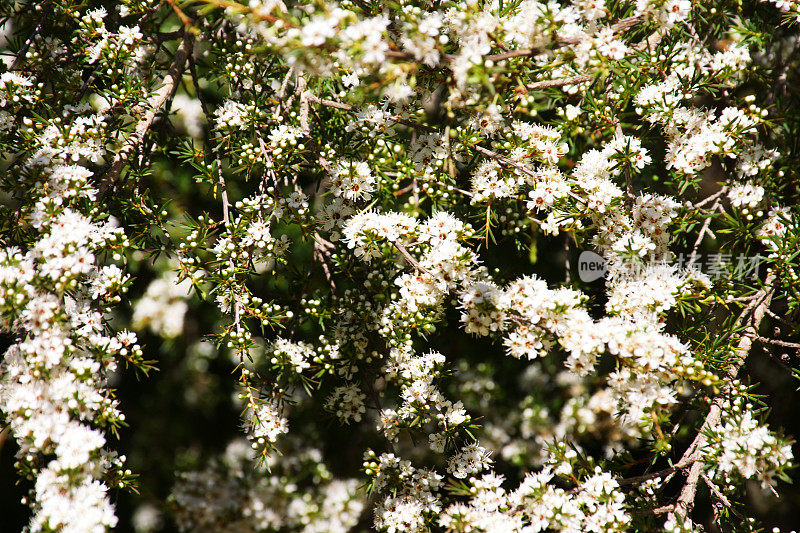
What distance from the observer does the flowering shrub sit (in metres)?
2.25

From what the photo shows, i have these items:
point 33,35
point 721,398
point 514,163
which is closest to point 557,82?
point 514,163

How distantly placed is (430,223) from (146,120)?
1.60 metres

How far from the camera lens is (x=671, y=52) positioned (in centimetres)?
288

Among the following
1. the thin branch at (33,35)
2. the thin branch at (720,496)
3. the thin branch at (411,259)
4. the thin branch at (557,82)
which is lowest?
the thin branch at (720,496)

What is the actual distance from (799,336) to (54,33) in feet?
14.7

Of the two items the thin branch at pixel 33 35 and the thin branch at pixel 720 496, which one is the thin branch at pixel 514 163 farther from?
the thin branch at pixel 33 35

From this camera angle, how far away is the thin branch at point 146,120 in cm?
281

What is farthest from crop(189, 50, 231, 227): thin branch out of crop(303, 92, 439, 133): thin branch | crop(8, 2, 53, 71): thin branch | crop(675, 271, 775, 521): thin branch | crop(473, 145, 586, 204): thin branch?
crop(675, 271, 775, 521): thin branch

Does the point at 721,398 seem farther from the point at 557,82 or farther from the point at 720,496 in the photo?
the point at 557,82

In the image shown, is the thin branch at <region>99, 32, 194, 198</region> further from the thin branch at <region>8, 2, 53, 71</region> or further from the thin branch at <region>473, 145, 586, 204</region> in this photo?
the thin branch at <region>473, 145, 586, 204</region>

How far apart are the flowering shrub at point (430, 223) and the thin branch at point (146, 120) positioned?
2cm

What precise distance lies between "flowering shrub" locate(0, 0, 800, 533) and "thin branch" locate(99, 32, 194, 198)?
0.02 meters

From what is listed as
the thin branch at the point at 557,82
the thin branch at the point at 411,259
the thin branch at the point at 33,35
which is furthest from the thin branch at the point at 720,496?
the thin branch at the point at 33,35

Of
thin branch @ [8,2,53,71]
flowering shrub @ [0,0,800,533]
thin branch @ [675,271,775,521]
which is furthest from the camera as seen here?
thin branch @ [8,2,53,71]
